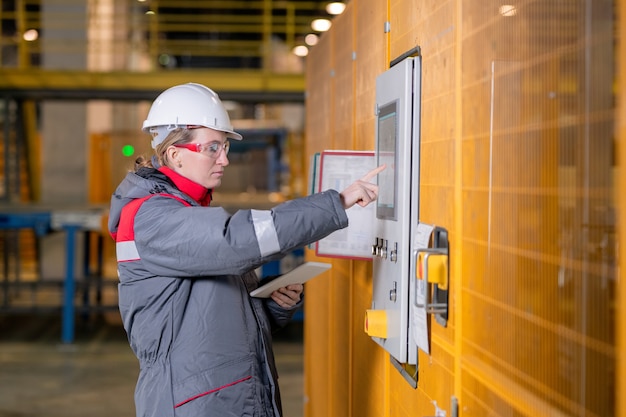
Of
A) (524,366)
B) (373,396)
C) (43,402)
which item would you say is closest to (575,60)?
(524,366)

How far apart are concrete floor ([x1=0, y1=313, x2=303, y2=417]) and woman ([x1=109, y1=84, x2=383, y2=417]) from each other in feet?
12.5

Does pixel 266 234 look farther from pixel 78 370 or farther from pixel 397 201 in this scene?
pixel 78 370

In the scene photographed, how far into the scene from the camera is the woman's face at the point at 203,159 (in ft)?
8.50

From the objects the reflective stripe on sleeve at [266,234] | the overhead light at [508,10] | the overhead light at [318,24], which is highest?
the overhead light at [318,24]

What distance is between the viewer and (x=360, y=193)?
7.74 ft

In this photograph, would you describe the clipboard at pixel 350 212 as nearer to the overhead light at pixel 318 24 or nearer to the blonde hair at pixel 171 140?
the blonde hair at pixel 171 140

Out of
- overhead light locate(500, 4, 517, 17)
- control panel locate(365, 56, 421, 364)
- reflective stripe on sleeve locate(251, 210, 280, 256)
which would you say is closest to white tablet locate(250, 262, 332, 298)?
control panel locate(365, 56, 421, 364)

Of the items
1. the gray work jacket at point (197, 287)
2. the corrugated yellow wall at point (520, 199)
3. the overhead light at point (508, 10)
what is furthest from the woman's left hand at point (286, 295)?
the overhead light at point (508, 10)

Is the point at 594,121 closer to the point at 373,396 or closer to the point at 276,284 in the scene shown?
the point at 276,284

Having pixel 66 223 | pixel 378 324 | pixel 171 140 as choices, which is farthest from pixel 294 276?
pixel 66 223

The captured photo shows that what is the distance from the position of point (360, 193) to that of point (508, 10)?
95cm

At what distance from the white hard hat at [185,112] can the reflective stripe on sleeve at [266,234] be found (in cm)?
55

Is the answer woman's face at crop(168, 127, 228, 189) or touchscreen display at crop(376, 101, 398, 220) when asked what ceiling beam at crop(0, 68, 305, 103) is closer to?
woman's face at crop(168, 127, 228, 189)

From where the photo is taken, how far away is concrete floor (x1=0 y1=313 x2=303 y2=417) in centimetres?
633
